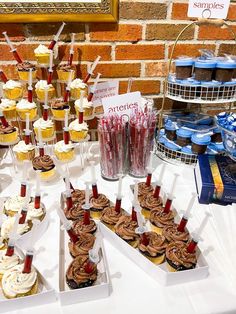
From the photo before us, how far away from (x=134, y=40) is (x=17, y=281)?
109 cm

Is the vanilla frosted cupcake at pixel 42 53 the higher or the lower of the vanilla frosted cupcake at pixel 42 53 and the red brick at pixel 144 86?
the higher

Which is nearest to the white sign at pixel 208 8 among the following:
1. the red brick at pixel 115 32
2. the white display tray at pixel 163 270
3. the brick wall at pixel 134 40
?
the brick wall at pixel 134 40

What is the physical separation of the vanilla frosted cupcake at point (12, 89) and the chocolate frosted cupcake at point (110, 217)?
0.57 m

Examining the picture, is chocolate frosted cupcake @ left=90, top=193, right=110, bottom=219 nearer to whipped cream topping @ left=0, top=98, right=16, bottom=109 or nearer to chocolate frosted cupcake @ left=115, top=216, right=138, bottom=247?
chocolate frosted cupcake @ left=115, top=216, right=138, bottom=247

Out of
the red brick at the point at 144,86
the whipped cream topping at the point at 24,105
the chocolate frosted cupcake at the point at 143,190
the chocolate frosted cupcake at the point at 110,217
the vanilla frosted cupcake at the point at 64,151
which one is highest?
the whipped cream topping at the point at 24,105

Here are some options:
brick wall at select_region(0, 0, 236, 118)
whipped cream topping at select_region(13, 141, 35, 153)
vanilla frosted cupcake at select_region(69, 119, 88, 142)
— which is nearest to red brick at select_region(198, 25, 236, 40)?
brick wall at select_region(0, 0, 236, 118)

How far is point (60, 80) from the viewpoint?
126 cm

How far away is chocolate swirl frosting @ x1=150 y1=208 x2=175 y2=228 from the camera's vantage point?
0.91 metres

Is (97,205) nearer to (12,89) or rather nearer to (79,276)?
(79,276)

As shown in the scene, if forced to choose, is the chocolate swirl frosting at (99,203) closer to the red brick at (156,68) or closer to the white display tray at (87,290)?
the white display tray at (87,290)

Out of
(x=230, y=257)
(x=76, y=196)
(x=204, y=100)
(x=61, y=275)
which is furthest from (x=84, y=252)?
(x=204, y=100)

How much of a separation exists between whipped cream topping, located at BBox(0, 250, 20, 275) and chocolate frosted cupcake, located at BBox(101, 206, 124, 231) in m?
0.27

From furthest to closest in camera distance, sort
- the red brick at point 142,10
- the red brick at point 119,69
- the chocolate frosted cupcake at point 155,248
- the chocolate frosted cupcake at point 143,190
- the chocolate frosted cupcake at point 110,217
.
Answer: the red brick at point 119,69
the red brick at point 142,10
the chocolate frosted cupcake at point 143,190
the chocolate frosted cupcake at point 110,217
the chocolate frosted cupcake at point 155,248

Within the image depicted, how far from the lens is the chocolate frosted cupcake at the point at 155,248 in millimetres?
796
